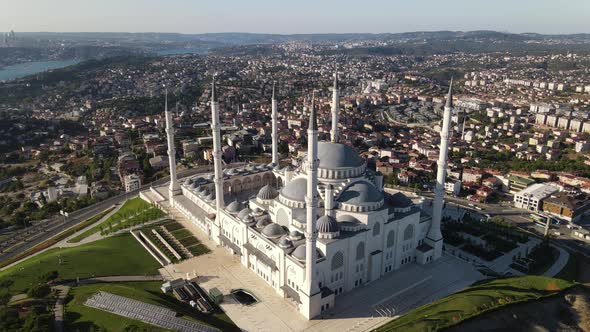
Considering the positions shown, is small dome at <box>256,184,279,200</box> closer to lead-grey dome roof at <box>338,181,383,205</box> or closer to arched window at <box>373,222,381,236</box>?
lead-grey dome roof at <box>338,181,383,205</box>

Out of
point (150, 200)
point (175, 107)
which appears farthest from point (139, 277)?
point (175, 107)

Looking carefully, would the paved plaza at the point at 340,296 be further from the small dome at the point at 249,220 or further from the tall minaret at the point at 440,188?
the small dome at the point at 249,220

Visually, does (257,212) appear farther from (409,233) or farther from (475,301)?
(475,301)

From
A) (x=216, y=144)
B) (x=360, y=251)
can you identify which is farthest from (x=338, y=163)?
(x=216, y=144)

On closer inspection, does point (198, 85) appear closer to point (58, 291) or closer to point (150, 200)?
point (150, 200)

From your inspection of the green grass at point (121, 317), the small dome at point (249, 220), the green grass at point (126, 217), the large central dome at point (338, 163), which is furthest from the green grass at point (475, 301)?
the green grass at point (126, 217)
